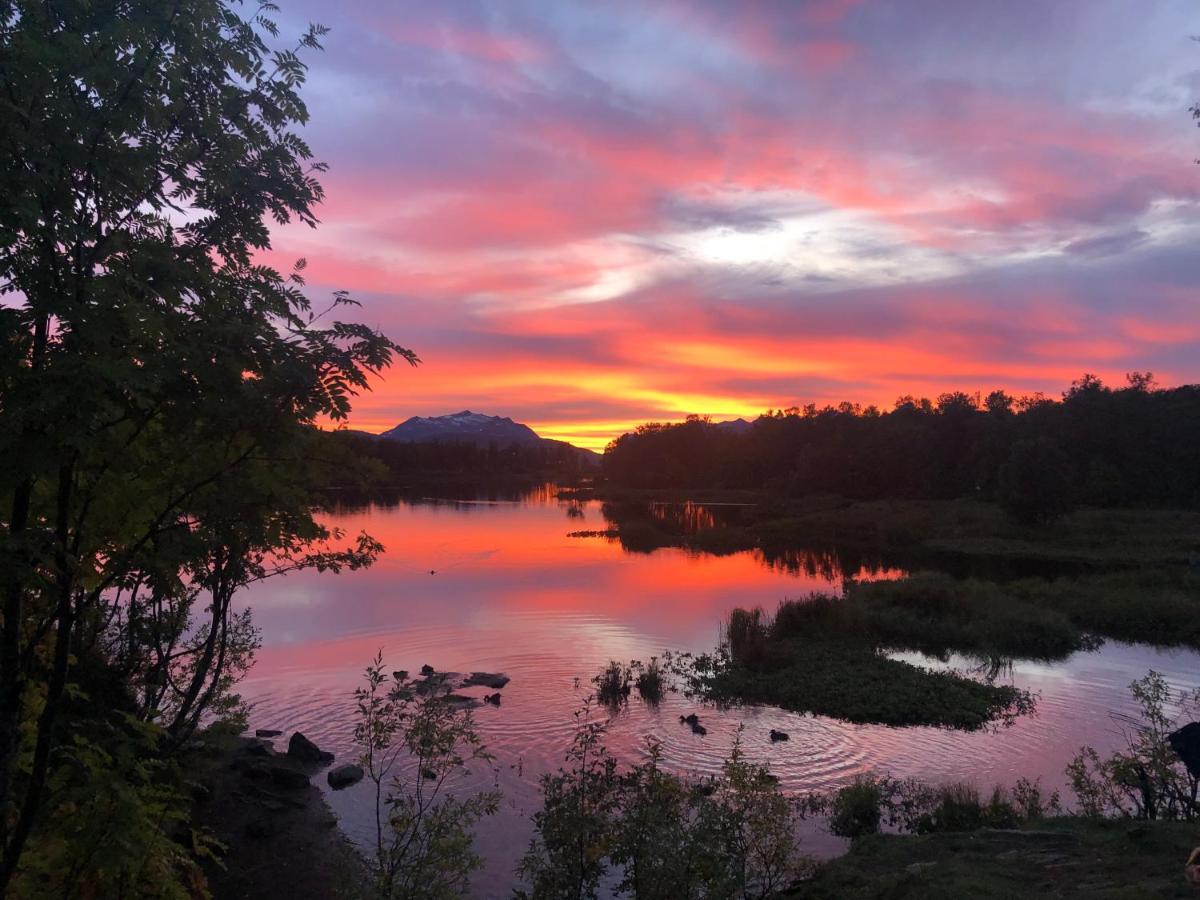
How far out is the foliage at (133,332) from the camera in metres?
4.25

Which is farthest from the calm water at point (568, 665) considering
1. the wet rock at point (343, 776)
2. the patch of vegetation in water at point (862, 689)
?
the patch of vegetation in water at point (862, 689)

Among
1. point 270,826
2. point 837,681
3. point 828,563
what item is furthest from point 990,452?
point 270,826

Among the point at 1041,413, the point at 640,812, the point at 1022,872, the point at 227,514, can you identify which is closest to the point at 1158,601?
the point at 1022,872

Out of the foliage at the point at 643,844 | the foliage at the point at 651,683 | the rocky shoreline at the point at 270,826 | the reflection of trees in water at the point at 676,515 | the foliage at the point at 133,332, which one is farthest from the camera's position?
the reflection of trees in water at the point at 676,515

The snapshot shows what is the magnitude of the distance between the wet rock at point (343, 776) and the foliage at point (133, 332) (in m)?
11.4

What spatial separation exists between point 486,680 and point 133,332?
21.4m

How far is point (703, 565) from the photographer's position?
5228 centimetres

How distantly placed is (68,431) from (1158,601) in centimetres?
4180

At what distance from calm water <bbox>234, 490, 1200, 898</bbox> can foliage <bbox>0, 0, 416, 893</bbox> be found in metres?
10.0

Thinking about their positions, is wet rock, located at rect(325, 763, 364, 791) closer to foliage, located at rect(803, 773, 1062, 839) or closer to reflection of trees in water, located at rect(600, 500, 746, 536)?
foliage, located at rect(803, 773, 1062, 839)

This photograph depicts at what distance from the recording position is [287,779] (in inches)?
640

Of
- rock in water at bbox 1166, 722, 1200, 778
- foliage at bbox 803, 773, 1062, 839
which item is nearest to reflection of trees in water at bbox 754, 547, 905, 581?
foliage at bbox 803, 773, 1062, 839

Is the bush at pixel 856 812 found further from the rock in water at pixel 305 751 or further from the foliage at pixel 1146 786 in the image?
the rock in water at pixel 305 751

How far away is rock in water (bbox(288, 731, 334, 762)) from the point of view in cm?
1795
